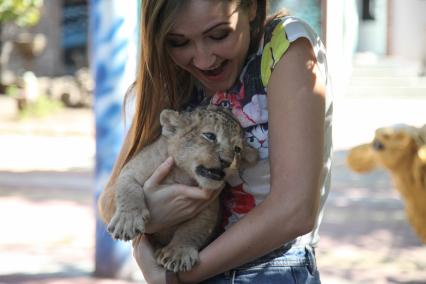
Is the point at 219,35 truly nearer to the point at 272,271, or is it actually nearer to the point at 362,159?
the point at 272,271

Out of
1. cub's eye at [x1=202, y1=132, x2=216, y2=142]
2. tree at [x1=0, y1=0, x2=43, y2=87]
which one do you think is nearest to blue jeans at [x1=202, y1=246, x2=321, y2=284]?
cub's eye at [x1=202, y1=132, x2=216, y2=142]

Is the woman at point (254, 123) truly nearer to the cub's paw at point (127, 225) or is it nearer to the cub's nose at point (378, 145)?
the cub's paw at point (127, 225)

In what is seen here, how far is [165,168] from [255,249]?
1.43 ft

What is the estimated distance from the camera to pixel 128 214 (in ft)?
8.29

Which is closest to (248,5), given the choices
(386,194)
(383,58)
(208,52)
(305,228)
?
(208,52)

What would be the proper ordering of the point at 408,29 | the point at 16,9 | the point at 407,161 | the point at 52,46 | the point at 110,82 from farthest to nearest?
1. the point at 52,46
2. the point at 408,29
3. the point at 16,9
4. the point at 110,82
5. the point at 407,161

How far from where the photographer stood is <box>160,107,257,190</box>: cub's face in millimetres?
2492

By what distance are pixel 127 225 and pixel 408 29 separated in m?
19.3

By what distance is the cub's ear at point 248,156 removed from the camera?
2.49 m

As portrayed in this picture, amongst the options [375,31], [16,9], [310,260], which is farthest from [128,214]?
[375,31]

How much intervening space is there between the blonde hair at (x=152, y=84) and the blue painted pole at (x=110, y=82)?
3.92 meters

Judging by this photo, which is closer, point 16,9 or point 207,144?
point 207,144

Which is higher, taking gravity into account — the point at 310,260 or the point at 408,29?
the point at 310,260

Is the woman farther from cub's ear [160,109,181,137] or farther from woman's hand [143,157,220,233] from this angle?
cub's ear [160,109,181,137]
